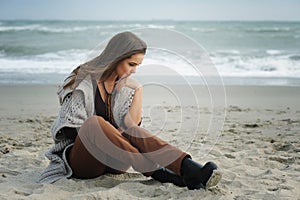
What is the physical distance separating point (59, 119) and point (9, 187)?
542mm

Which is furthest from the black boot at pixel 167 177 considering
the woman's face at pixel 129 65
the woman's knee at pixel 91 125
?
the woman's face at pixel 129 65

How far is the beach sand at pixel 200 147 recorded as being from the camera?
296 centimetres

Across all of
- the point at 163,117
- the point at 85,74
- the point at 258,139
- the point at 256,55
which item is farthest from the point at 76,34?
the point at 85,74

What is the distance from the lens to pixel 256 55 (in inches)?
598

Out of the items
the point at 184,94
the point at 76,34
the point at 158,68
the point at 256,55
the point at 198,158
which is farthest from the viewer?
the point at 76,34

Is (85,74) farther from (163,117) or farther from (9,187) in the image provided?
(163,117)

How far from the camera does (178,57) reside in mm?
11547

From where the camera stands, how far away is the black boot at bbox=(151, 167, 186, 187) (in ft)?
9.82

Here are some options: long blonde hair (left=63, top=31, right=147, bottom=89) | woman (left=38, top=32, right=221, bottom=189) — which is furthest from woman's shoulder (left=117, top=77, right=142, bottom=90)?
long blonde hair (left=63, top=31, right=147, bottom=89)

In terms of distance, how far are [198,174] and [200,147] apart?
67.6 inches

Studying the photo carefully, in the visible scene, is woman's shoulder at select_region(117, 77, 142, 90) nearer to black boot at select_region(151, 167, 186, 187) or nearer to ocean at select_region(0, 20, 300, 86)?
ocean at select_region(0, 20, 300, 86)

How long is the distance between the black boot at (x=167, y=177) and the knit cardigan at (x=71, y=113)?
0.40 metres

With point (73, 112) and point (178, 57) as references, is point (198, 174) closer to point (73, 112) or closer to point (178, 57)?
point (73, 112)

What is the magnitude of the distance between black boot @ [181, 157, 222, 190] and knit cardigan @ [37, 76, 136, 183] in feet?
1.75
